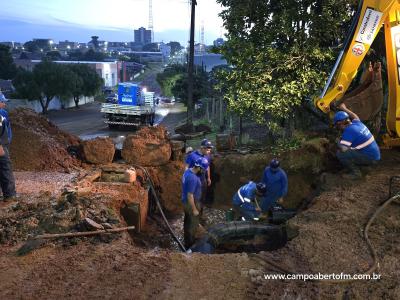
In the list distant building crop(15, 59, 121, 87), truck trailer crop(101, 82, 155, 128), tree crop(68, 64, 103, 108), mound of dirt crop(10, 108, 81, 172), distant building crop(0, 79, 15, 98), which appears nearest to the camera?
mound of dirt crop(10, 108, 81, 172)

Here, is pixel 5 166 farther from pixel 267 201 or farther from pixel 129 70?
pixel 129 70

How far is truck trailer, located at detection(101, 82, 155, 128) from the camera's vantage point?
1000 inches

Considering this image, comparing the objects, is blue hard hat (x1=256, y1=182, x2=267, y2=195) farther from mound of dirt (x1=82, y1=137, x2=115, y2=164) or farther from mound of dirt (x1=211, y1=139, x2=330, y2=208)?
mound of dirt (x1=82, y1=137, x2=115, y2=164)

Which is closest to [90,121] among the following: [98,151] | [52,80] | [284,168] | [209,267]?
[52,80]

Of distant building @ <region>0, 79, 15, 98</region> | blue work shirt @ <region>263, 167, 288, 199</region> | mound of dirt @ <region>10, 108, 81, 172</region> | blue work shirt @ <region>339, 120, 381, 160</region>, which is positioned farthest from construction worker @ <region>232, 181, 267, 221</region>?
distant building @ <region>0, 79, 15, 98</region>

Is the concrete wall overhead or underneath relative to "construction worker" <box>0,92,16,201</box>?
underneath

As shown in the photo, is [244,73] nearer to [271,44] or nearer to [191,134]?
[271,44]

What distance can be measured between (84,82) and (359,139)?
41.0 meters

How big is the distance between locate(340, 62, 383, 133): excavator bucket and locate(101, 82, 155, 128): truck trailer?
1840 centimetres

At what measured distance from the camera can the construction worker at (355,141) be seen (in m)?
7.49

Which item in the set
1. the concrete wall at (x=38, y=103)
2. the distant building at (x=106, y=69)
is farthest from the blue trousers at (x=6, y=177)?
the distant building at (x=106, y=69)

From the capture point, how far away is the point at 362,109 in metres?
8.29

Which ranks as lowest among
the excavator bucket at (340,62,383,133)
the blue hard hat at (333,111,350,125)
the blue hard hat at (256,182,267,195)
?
the blue hard hat at (256,182,267,195)

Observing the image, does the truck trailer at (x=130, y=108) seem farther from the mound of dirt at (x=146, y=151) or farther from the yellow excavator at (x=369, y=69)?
the yellow excavator at (x=369, y=69)
